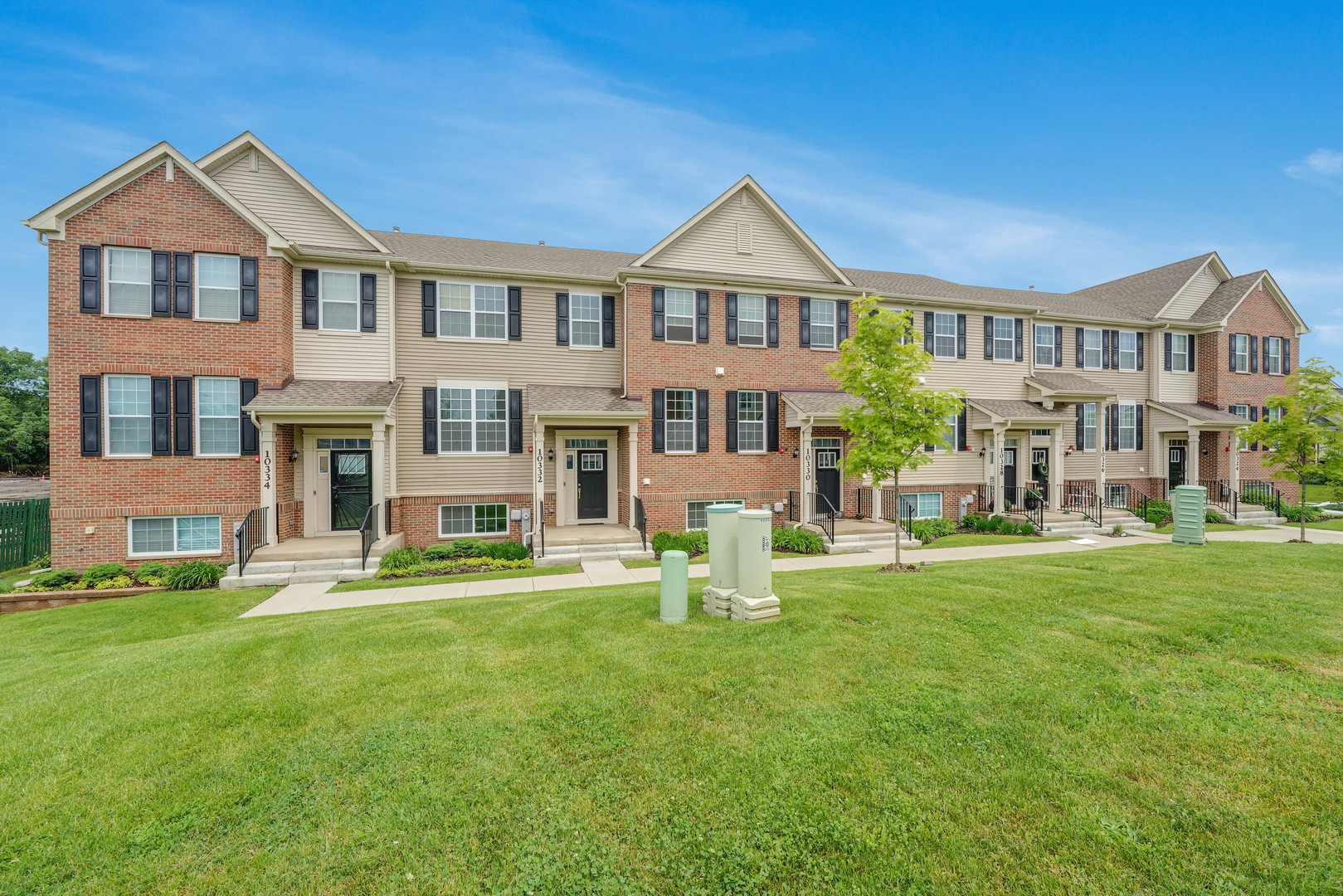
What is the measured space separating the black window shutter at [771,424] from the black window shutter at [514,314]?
7366 millimetres

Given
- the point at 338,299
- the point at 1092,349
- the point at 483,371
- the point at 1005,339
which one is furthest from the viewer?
the point at 1092,349

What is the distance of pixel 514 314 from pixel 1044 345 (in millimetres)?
18897

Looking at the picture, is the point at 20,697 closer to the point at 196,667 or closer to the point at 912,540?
the point at 196,667

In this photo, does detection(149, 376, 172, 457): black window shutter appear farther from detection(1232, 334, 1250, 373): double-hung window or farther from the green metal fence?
detection(1232, 334, 1250, 373): double-hung window

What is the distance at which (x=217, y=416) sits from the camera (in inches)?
502

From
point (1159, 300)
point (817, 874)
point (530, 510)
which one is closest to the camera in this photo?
point (817, 874)

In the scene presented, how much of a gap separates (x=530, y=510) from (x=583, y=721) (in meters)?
11.2

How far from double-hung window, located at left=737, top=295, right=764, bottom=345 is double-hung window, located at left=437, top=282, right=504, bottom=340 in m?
6.74

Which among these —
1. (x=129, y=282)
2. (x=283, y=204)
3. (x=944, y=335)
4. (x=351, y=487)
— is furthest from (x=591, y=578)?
(x=944, y=335)

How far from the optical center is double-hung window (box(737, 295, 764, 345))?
53.9ft

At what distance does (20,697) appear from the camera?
5.25m

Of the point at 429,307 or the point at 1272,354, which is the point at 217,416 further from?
the point at 1272,354

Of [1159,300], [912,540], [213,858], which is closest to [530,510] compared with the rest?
[912,540]

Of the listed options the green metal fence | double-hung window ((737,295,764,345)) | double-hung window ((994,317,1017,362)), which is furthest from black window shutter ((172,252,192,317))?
double-hung window ((994,317,1017,362))
